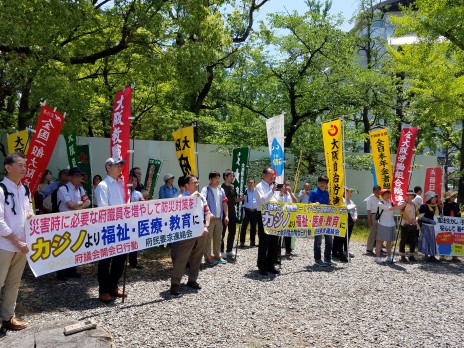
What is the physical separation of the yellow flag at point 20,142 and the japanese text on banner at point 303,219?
5092mm

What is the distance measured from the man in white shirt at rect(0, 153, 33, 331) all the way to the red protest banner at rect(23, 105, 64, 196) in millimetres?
2751

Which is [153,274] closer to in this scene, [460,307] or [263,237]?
[263,237]

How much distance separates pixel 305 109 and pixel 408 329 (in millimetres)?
12945

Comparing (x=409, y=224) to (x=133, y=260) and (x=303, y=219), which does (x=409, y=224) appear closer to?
(x=303, y=219)

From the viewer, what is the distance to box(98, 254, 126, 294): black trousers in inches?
228

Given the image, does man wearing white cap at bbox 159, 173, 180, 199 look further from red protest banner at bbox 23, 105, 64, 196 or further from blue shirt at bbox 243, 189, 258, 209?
red protest banner at bbox 23, 105, 64, 196

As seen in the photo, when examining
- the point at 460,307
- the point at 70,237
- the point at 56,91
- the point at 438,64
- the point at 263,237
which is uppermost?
the point at 438,64

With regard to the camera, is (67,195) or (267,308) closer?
(267,308)

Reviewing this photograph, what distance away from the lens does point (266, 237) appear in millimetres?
7770

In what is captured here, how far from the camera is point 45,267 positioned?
16.0 ft

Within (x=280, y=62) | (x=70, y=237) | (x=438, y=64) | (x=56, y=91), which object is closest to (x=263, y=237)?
(x=70, y=237)

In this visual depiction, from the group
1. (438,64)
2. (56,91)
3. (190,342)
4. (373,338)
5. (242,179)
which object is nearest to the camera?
(190,342)

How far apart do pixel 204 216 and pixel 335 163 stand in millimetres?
3588

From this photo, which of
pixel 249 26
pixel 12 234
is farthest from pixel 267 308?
pixel 249 26
